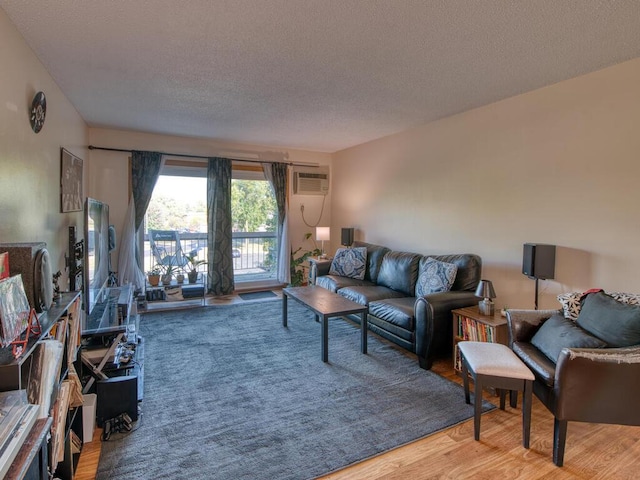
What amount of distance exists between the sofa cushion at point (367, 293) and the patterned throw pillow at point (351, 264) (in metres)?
0.53

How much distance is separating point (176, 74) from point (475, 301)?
10.5ft

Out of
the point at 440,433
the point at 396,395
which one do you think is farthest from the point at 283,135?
the point at 440,433

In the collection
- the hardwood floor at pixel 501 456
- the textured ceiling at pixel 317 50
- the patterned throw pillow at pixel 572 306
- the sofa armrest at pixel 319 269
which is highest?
the textured ceiling at pixel 317 50

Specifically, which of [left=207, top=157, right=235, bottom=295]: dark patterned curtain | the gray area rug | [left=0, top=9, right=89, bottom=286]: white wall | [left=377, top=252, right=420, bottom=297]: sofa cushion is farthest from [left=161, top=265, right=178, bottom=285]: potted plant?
[left=377, top=252, right=420, bottom=297]: sofa cushion

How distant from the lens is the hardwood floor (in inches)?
69.9

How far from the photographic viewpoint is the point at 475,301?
10.4 ft

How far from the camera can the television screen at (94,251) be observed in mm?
2561

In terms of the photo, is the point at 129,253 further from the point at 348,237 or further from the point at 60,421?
the point at 60,421

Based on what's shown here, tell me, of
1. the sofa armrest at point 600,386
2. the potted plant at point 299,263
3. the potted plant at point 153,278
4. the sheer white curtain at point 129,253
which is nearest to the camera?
the sofa armrest at point 600,386

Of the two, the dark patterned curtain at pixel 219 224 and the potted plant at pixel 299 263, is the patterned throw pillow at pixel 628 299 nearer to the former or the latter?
the potted plant at pixel 299 263

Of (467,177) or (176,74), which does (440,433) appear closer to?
(467,177)

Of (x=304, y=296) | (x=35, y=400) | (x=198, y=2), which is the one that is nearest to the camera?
(x=35, y=400)

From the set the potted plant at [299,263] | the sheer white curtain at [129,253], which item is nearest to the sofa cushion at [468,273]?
the potted plant at [299,263]

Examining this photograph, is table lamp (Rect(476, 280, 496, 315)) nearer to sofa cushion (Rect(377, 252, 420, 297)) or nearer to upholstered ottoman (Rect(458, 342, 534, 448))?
upholstered ottoman (Rect(458, 342, 534, 448))
